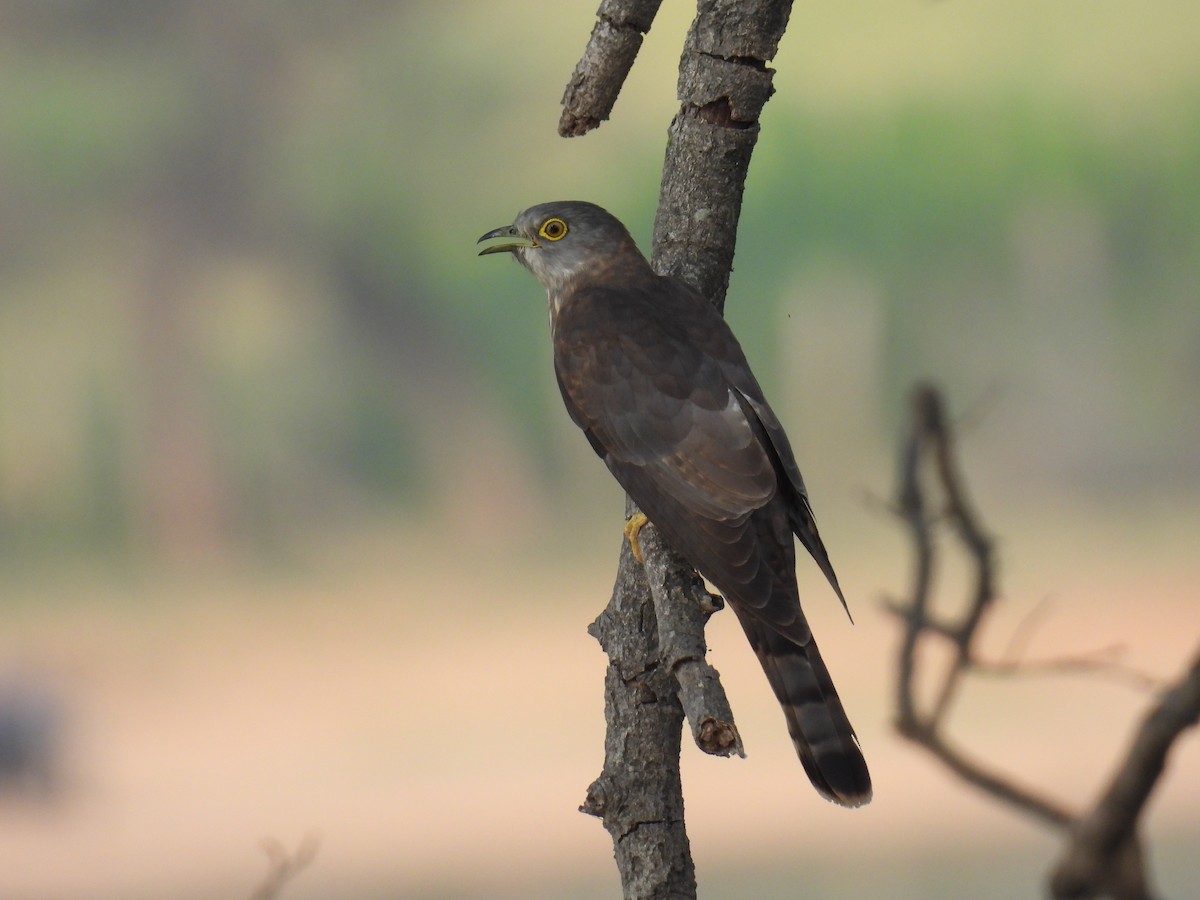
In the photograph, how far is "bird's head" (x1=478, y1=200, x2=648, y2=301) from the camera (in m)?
3.24

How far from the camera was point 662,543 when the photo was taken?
255 centimetres

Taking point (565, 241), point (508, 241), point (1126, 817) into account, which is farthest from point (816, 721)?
point (508, 241)

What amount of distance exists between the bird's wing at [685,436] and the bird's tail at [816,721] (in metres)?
0.05

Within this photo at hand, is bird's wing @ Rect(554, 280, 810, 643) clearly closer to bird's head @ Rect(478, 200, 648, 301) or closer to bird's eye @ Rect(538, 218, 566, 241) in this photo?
bird's head @ Rect(478, 200, 648, 301)

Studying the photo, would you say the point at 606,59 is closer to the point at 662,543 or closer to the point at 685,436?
the point at 685,436

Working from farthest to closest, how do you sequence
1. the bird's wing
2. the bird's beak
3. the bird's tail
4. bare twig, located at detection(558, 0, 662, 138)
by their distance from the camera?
the bird's beak
bare twig, located at detection(558, 0, 662, 138)
the bird's wing
the bird's tail

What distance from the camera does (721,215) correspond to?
2.81m

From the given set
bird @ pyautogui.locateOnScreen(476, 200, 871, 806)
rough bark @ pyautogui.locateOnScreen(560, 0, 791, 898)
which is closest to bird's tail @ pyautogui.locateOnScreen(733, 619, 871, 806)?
bird @ pyautogui.locateOnScreen(476, 200, 871, 806)

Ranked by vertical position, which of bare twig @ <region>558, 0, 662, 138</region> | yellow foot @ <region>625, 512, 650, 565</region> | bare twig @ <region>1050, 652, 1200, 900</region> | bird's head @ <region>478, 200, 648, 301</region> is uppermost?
bird's head @ <region>478, 200, 648, 301</region>

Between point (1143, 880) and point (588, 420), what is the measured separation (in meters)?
1.92

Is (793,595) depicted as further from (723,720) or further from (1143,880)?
(1143,880)

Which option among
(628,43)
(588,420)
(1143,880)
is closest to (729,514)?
(588,420)

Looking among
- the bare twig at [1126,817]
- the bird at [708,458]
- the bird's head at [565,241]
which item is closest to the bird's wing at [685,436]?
the bird at [708,458]

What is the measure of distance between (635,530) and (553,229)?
1.07 metres
